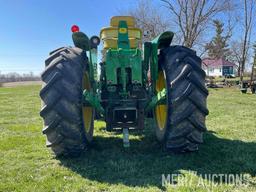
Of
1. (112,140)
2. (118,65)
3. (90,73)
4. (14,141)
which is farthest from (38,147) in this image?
(118,65)

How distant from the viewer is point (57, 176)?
160 inches

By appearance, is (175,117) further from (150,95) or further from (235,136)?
(235,136)

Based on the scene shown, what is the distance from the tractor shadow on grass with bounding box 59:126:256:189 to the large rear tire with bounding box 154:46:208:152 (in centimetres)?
29

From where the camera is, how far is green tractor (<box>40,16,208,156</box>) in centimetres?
427

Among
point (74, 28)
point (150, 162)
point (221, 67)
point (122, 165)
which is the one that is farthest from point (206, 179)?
point (221, 67)

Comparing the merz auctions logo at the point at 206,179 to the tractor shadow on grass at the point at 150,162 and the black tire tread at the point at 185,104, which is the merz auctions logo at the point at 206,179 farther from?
the black tire tread at the point at 185,104

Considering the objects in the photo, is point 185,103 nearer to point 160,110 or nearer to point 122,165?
point 122,165

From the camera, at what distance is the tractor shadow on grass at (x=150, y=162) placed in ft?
13.2

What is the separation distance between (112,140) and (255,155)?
2.67 metres

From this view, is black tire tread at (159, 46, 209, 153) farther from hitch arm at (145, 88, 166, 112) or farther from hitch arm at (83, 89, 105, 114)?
hitch arm at (83, 89, 105, 114)

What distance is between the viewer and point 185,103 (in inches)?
171

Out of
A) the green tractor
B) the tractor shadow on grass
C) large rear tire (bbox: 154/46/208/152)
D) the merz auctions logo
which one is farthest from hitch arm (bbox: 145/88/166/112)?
the merz auctions logo

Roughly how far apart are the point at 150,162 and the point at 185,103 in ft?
3.43

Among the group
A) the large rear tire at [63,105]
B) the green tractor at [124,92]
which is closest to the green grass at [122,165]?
the green tractor at [124,92]
